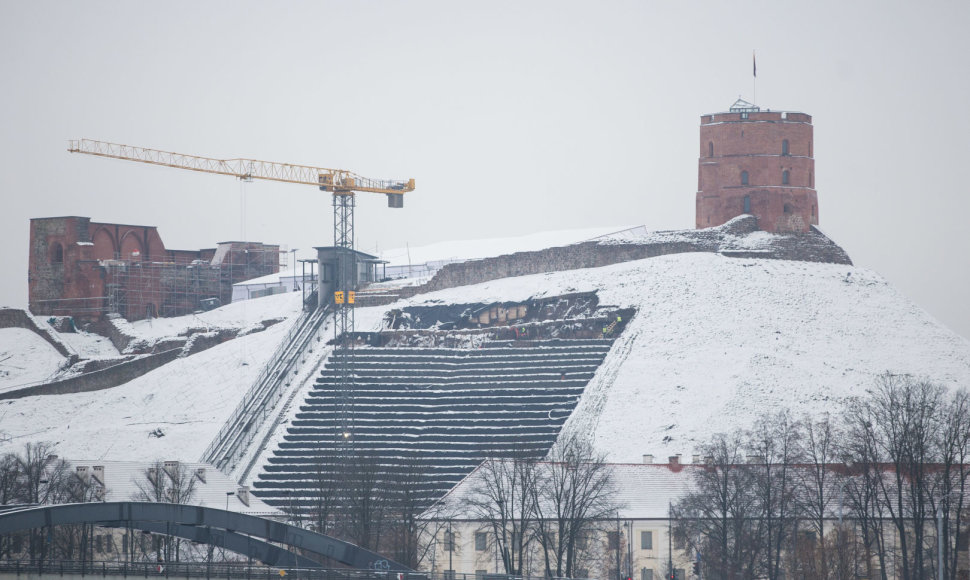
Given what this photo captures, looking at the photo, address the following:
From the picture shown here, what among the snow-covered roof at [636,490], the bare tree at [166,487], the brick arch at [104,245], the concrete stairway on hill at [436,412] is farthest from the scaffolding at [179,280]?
the snow-covered roof at [636,490]

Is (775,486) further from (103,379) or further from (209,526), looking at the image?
(103,379)

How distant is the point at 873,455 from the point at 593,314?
32.9m

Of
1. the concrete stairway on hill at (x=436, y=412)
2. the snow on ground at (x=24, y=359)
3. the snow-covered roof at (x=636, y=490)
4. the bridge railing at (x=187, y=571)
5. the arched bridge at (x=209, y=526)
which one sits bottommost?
the bridge railing at (x=187, y=571)

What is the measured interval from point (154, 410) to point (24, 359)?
16.9 m

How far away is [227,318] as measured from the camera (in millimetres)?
115188

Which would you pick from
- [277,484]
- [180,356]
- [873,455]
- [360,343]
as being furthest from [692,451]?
[180,356]

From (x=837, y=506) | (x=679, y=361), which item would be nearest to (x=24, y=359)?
(x=679, y=361)

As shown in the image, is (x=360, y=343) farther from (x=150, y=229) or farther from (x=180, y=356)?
(x=150, y=229)

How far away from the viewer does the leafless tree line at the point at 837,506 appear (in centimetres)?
6531

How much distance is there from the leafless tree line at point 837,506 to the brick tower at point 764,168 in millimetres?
33323

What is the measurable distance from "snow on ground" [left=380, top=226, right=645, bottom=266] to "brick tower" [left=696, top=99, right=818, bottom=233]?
12650 mm

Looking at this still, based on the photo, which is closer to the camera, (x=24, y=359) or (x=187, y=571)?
(x=187, y=571)

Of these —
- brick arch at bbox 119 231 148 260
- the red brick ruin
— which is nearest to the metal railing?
the red brick ruin

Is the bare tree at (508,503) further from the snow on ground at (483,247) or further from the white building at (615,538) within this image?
the snow on ground at (483,247)
